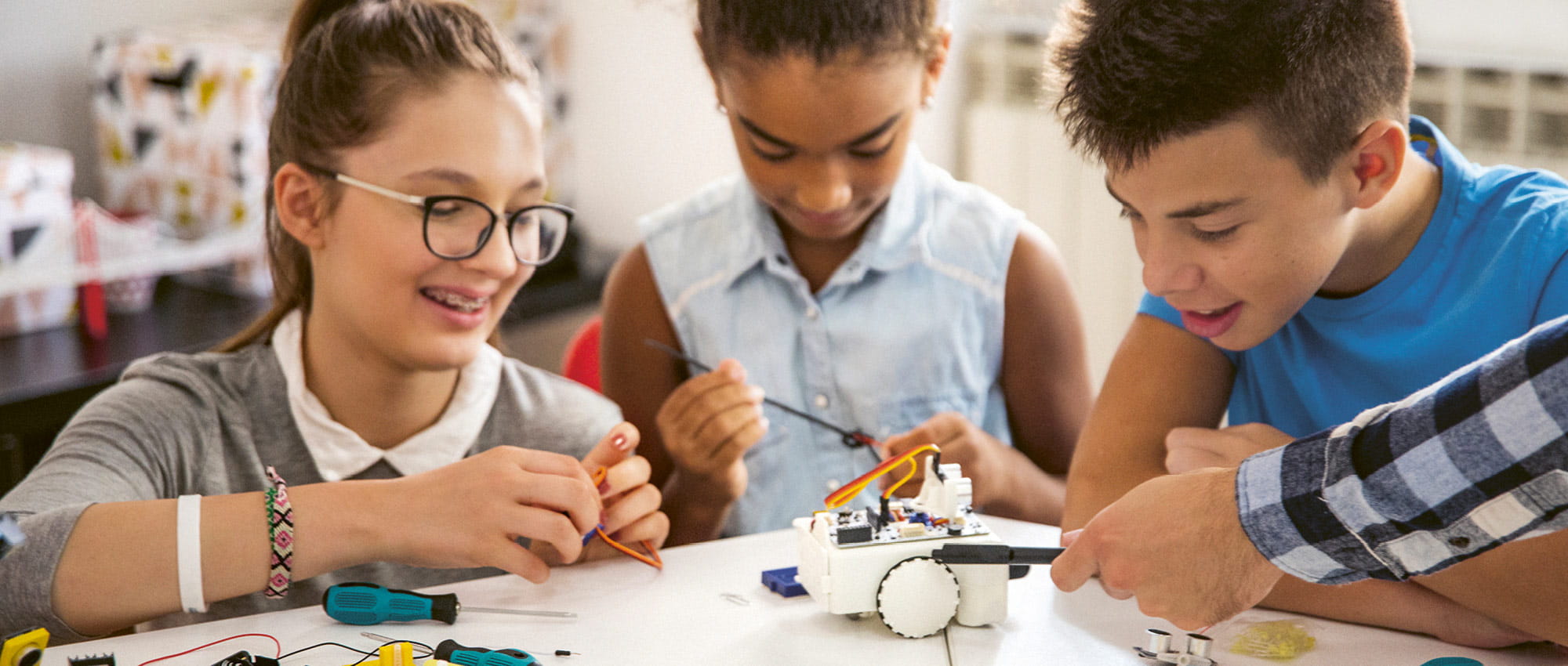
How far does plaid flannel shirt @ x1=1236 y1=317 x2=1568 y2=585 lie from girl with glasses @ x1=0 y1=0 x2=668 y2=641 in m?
0.53

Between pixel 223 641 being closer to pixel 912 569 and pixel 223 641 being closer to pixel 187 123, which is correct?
pixel 912 569

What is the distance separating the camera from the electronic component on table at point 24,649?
80 centimetres

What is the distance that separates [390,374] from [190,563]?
1.22ft

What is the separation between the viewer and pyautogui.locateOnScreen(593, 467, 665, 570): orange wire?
104cm

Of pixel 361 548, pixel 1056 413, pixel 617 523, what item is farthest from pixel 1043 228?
pixel 361 548

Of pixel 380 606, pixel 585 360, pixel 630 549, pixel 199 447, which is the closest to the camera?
pixel 380 606

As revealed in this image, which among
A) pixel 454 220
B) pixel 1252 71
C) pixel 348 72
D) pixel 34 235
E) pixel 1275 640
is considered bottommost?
pixel 34 235

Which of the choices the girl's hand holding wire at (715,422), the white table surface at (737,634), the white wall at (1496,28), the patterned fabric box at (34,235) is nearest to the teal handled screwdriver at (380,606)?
the white table surface at (737,634)

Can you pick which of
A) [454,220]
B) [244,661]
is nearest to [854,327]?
[454,220]

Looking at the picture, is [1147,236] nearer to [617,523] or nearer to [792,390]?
[617,523]

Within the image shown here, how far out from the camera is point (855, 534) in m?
0.90

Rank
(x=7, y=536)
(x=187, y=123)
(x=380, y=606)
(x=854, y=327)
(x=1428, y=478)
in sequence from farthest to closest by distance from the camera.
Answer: (x=187, y=123) < (x=854, y=327) < (x=380, y=606) < (x=7, y=536) < (x=1428, y=478)

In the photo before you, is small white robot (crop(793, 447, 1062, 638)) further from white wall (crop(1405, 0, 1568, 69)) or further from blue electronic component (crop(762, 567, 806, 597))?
white wall (crop(1405, 0, 1568, 69))

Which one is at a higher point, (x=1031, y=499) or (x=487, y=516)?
(x=487, y=516)
